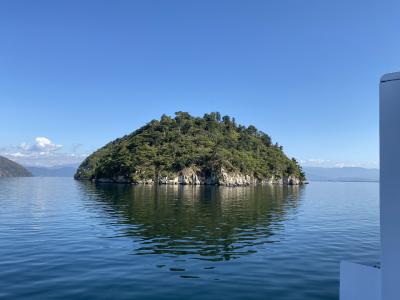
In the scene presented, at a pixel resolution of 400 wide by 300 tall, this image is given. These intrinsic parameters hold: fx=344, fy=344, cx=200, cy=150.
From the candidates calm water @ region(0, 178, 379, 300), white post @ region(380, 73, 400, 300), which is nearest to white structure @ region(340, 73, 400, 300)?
white post @ region(380, 73, 400, 300)

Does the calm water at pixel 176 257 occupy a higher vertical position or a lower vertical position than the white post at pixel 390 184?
lower

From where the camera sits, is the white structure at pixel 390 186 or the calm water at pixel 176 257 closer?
the white structure at pixel 390 186

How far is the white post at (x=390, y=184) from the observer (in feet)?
10.5

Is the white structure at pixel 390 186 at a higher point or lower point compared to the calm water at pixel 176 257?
higher

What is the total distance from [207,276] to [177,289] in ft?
9.64

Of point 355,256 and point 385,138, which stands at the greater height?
point 385,138

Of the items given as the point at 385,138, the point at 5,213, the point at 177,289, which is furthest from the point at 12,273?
the point at 5,213

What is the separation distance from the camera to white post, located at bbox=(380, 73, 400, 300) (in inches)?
126

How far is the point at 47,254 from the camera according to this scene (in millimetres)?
25422

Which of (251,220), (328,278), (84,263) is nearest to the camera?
(328,278)

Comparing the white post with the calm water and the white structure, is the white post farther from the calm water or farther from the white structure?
the calm water

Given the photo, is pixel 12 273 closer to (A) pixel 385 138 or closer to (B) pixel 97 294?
(B) pixel 97 294

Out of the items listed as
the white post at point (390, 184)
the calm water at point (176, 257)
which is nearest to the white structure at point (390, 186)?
the white post at point (390, 184)

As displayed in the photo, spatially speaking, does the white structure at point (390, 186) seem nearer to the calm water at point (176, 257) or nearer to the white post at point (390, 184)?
the white post at point (390, 184)
